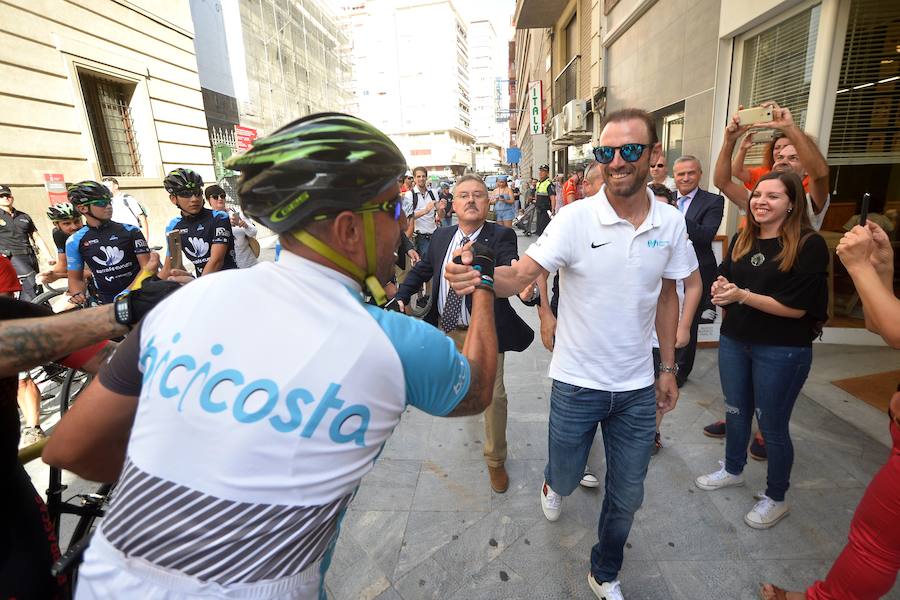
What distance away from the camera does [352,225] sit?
3.72ft

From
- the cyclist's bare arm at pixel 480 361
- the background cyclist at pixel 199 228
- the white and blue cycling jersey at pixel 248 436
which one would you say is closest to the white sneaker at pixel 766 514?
the cyclist's bare arm at pixel 480 361

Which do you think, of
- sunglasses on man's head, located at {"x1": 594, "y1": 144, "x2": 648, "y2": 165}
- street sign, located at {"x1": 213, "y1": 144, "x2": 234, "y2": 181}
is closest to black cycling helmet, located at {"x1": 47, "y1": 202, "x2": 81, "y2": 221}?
sunglasses on man's head, located at {"x1": 594, "y1": 144, "x2": 648, "y2": 165}

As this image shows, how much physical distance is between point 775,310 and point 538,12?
1928cm

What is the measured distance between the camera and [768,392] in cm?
264

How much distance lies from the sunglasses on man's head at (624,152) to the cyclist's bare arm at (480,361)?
1.14 metres

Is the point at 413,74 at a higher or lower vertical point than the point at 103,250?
higher

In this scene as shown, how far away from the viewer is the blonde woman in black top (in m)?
2.55

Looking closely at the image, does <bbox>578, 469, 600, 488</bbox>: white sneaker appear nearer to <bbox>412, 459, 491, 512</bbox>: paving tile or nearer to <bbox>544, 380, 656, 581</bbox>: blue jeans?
<bbox>412, 459, 491, 512</bbox>: paving tile

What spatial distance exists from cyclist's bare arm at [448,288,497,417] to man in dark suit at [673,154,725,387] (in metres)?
3.10

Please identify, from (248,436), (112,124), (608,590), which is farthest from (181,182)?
(112,124)

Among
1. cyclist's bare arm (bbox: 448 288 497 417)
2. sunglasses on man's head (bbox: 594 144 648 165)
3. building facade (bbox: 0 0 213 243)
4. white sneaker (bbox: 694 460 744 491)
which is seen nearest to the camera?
cyclist's bare arm (bbox: 448 288 497 417)

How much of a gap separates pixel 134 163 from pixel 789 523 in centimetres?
1509

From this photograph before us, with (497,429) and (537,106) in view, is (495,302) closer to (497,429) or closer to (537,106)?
(497,429)

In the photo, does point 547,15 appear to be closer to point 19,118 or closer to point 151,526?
point 19,118
